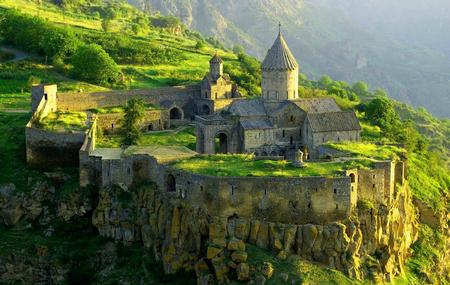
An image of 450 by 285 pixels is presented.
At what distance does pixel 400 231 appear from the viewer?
51.0 meters

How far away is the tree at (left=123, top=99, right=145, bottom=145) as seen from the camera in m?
60.7

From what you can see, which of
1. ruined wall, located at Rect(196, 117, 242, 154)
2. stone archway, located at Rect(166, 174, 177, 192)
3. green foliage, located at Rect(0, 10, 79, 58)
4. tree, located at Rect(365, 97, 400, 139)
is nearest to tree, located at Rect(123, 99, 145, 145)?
ruined wall, located at Rect(196, 117, 242, 154)

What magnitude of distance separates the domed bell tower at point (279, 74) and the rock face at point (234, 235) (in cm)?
1465

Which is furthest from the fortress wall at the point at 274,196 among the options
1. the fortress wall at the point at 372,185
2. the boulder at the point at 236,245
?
the fortress wall at the point at 372,185

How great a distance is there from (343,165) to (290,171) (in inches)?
161

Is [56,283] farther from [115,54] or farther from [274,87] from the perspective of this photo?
[115,54]

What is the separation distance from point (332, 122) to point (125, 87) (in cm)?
2880

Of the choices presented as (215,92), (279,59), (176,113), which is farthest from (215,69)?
(279,59)

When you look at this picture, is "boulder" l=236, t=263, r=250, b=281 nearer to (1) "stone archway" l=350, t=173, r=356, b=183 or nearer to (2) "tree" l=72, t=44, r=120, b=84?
(1) "stone archway" l=350, t=173, r=356, b=183

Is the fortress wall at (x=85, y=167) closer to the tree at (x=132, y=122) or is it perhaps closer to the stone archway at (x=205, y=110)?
the tree at (x=132, y=122)

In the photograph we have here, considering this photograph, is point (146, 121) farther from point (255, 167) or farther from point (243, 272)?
point (243, 272)

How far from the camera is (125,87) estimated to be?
7994 centimetres

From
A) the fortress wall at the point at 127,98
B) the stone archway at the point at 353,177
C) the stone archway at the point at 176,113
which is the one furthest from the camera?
the stone archway at the point at 176,113

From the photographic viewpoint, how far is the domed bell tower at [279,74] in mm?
61531
